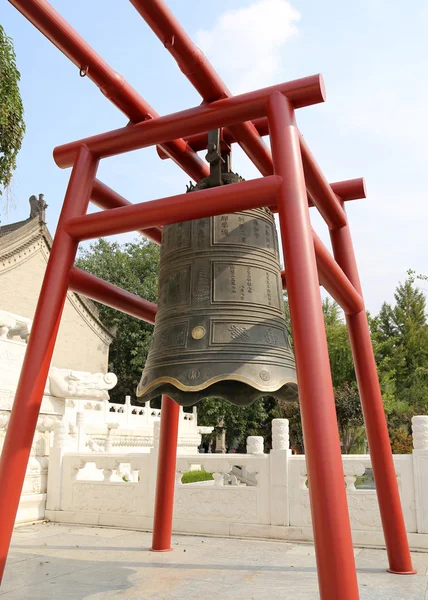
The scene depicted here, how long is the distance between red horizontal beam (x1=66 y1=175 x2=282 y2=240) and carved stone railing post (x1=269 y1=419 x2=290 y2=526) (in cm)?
381

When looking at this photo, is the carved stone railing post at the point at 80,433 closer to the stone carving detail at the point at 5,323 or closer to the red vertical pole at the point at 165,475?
the stone carving detail at the point at 5,323

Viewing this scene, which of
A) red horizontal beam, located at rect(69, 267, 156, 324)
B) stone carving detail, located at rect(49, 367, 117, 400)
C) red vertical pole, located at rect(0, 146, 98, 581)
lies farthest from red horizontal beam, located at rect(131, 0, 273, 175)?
stone carving detail, located at rect(49, 367, 117, 400)

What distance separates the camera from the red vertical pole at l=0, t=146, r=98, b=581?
9.19 feet

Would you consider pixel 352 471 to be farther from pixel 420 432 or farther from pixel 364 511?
pixel 420 432

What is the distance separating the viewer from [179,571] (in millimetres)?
4395

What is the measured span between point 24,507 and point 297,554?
3.63m

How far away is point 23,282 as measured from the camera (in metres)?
18.2

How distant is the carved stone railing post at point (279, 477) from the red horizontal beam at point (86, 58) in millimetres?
3715

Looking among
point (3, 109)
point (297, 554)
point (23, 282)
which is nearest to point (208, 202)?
point (297, 554)

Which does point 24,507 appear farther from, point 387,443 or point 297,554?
point 387,443

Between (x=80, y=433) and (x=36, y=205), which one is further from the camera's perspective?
(x=36, y=205)

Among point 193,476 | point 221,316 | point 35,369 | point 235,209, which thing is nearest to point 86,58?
point 235,209

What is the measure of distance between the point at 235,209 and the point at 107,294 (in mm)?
1390

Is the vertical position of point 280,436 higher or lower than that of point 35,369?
higher
